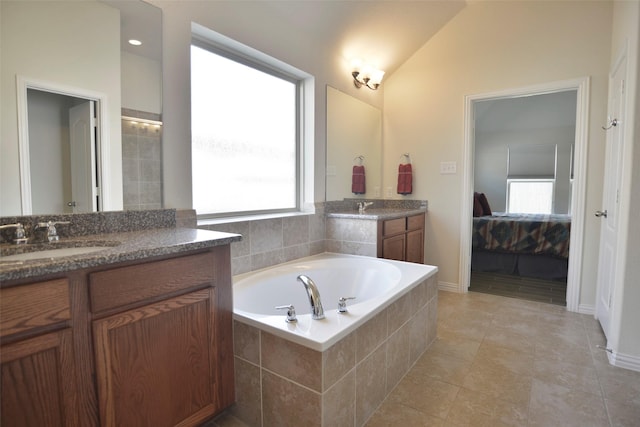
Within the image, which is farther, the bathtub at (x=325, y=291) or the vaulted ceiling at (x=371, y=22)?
the vaulted ceiling at (x=371, y=22)

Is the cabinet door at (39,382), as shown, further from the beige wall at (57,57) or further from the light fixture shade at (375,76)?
the light fixture shade at (375,76)

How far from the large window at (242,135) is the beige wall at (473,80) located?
4.54ft

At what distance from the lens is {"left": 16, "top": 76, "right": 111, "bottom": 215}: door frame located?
132 cm

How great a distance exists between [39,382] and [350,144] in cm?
283

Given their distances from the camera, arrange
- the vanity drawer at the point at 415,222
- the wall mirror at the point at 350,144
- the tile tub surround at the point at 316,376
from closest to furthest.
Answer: the tile tub surround at the point at 316,376 < the wall mirror at the point at 350,144 < the vanity drawer at the point at 415,222

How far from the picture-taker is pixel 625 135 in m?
1.94

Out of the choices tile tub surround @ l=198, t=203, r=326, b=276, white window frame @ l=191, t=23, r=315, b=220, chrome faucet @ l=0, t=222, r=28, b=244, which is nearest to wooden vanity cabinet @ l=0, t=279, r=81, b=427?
chrome faucet @ l=0, t=222, r=28, b=244

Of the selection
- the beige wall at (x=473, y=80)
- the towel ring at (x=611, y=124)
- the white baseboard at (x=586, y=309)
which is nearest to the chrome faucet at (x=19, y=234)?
the beige wall at (x=473, y=80)

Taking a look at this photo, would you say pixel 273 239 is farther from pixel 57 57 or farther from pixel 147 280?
pixel 57 57

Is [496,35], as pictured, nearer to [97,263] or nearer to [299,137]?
[299,137]

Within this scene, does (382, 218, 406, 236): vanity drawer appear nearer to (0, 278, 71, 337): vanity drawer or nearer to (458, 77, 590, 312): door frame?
(458, 77, 590, 312): door frame

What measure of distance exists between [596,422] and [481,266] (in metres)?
2.82

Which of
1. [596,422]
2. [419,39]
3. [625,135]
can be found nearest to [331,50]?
[419,39]

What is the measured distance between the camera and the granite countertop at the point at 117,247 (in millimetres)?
907
